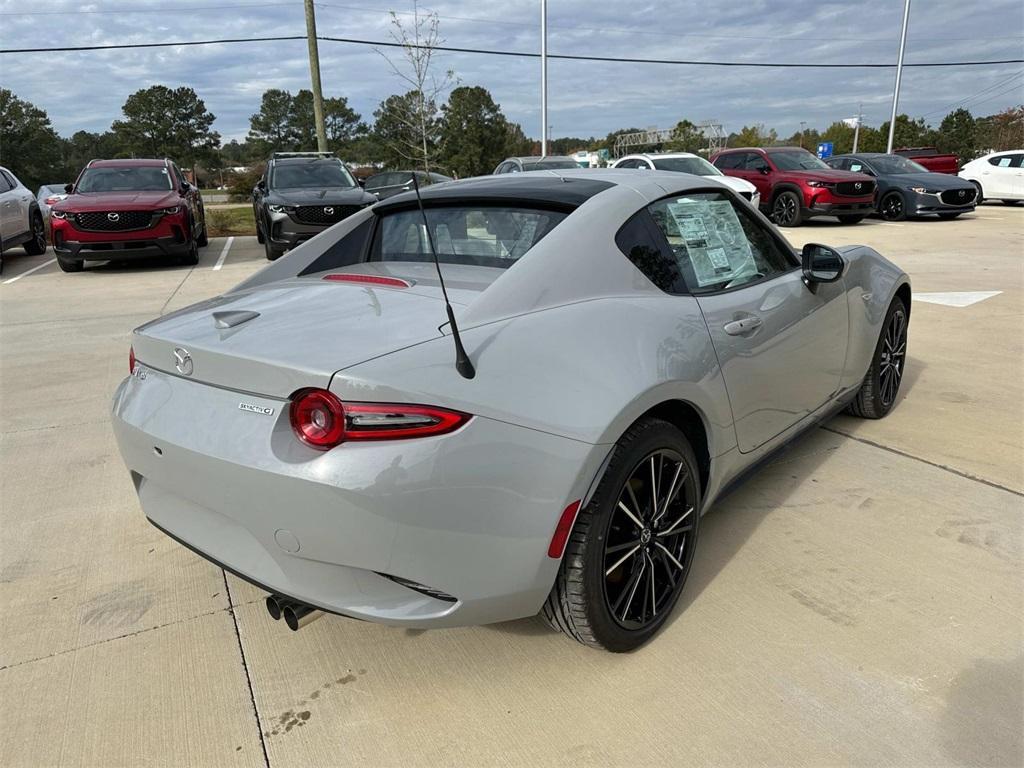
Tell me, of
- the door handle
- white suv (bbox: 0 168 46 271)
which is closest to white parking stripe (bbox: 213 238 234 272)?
white suv (bbox: 0 168 46 271)

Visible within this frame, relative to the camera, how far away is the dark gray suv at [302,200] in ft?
36.4

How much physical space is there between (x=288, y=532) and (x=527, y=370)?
2.42 ft

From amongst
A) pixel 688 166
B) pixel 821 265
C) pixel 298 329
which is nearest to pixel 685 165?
pixel 688 166

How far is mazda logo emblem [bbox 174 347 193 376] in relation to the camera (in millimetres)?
2162

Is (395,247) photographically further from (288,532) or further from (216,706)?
(216,706)

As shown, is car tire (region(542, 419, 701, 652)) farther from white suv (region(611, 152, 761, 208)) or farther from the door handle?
white suv (region(611, 152, 761, 208))

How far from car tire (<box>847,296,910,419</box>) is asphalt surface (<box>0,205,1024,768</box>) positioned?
0.43 metres

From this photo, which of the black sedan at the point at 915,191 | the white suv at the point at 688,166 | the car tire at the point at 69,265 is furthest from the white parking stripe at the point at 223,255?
the black sedan at the point at 915,191

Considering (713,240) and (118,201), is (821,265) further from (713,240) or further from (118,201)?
(118,201)

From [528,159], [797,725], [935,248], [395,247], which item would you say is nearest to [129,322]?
[395,247]

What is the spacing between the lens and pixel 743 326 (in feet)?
8.98

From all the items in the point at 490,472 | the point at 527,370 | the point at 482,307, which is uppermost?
the point at 482,307

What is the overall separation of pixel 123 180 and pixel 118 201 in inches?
47.7

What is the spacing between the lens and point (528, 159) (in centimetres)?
1590
